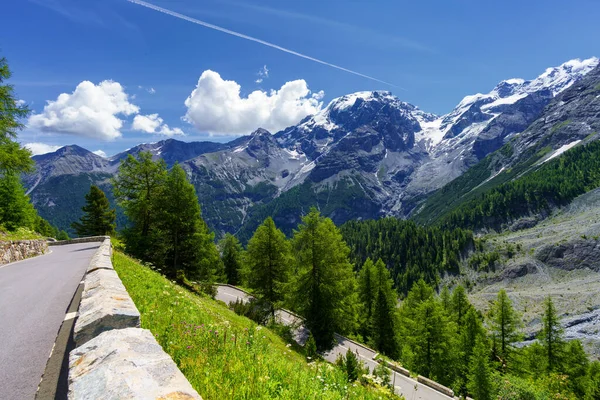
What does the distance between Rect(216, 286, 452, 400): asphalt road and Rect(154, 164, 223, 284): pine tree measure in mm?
6418

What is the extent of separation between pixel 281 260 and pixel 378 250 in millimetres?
147581

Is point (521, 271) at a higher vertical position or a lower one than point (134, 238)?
lower

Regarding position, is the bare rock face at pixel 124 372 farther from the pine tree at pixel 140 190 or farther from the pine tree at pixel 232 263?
the pine tree at pixel 232 263

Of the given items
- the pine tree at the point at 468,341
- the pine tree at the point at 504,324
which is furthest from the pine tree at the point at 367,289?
the pine tree at the point at 504,324

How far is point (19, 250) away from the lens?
22.3 meters

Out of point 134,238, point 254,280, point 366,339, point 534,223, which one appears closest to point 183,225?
point 134,238

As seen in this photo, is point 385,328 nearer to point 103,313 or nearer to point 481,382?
point 481,382

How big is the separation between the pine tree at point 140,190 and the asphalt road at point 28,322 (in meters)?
15.5

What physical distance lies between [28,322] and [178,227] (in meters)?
21.8

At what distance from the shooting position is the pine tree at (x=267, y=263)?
35438mm

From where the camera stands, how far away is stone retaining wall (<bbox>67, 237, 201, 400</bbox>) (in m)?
2.97

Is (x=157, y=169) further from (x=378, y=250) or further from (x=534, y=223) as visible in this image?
(x=534, y=223)

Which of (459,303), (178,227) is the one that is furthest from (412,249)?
(178,227)

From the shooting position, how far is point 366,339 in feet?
139
